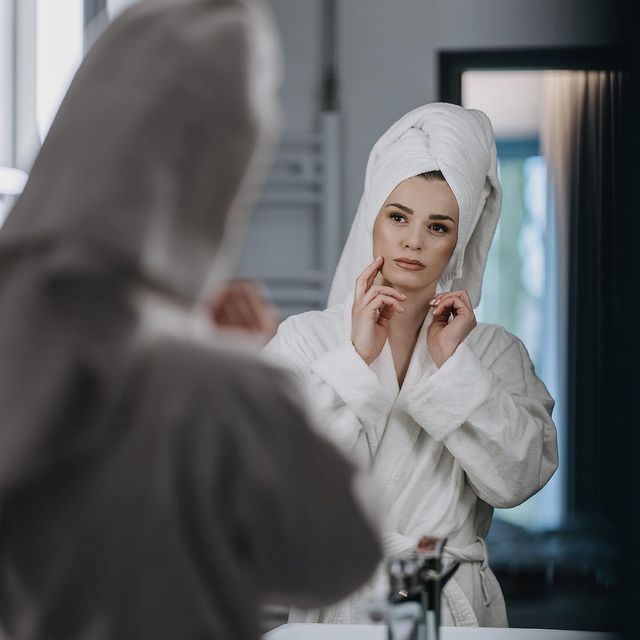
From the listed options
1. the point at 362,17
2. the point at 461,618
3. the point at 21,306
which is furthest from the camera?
the point at 362,17

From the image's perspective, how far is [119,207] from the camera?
0.44 metres

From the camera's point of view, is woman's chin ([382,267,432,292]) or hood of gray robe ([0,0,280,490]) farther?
woman's chin ([382,267,432,292])

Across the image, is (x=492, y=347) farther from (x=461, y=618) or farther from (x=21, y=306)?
(x=21, y=306)

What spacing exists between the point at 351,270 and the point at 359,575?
2.85 feet

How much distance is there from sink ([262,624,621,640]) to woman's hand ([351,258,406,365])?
0.34 meters

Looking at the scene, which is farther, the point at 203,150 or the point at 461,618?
the point at 461,618

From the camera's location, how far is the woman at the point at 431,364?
3.89 feet

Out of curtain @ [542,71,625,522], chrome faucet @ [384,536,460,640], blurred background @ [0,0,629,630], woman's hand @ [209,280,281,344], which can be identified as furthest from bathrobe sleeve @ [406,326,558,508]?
curtain @ [542,71,625,522]

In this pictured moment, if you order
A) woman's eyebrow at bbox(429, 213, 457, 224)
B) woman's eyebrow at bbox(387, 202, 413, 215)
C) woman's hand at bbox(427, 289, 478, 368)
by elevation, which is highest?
woman's eyebrow at bbox(387, 202, 413, 215)

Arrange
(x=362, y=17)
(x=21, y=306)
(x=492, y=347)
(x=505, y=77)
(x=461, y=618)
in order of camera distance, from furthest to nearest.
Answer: (x=505, y=77) < (x=362, y=17) < (x=492, y=347) < (x=461, y=618) < (x=21, y=306)

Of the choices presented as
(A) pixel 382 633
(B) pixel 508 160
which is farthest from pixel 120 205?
(B) pixel 508 160

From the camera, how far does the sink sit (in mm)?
1003

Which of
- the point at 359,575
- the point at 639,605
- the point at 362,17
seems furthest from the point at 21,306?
the point at 362,17

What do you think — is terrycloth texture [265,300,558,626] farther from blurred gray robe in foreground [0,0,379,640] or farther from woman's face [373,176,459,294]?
blurred gray robe in foreground [0,0,379,640]
